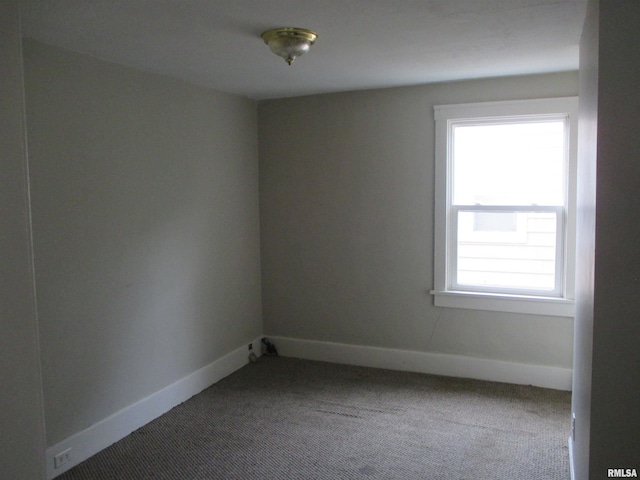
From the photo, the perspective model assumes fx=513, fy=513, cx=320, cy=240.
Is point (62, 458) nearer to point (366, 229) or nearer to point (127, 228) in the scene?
point (127, 228)

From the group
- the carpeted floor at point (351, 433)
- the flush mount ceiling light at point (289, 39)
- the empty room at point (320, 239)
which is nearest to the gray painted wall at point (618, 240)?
the empty room at point (320, 239)

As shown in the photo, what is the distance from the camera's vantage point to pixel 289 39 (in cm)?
264

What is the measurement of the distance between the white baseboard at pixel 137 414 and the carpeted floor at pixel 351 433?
56 mm

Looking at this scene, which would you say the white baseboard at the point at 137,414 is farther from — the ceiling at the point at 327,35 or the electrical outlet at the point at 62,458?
the ceiling at the point at 327,35

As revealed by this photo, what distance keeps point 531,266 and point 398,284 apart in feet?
3.49

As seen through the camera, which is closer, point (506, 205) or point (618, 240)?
point (618, 240)

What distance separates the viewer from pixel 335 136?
445 centimetres

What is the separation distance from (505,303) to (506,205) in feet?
2.53

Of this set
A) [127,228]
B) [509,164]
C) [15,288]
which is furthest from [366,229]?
[15,288]

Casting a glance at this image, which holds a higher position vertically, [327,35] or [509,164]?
[327,35]

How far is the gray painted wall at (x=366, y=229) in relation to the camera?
161 inches

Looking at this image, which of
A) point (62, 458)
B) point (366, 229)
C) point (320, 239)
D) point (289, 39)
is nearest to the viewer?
point (289, 39)

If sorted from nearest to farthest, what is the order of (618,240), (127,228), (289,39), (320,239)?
(618,240)
(289,39)
(127,228)
(320,239)

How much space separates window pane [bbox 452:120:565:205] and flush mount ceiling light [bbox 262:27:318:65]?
6.04 feet
